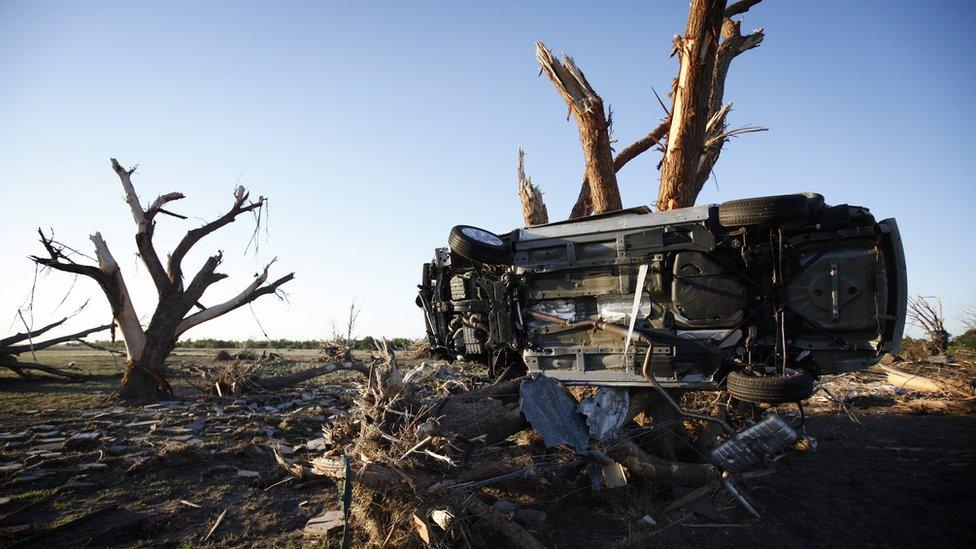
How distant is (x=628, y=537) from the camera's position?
3.96 meters

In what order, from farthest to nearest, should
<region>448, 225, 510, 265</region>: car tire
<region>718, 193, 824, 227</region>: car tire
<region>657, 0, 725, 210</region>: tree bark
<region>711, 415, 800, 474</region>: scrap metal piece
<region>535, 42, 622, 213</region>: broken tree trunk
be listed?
<region>535, 42, 622, 213</region>: broken tree trunk → <region>657, 0, 725, 210</region>: tree bark → <region>448, 225, 510, 265</region>: car tire → <region>718, 193, 824, 227</region>: car tire → <region>711, 415, 800, 474</region>: scrap metal piece

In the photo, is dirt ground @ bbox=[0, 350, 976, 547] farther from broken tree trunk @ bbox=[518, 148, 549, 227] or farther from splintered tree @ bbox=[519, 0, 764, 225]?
broken tree trunk @ bbox=[518, 148, 549, 227]

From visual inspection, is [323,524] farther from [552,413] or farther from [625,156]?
[625,156]

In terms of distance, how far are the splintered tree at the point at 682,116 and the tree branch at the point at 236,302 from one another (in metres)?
6.26

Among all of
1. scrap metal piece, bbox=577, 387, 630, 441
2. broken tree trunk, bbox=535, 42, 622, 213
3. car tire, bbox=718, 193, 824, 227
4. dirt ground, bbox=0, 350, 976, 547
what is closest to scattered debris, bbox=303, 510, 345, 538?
dirt ground, bbox=0, 350, 976, 547

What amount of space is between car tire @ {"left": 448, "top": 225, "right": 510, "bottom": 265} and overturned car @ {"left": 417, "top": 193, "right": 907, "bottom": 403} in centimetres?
1

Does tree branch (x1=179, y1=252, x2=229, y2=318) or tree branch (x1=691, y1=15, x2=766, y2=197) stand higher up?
tree branch (x1=691, y1=15, x2=766, y2=197)

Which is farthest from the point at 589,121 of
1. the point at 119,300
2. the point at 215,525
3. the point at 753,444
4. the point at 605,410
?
the point at 119,300

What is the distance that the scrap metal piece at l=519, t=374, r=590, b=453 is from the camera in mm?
4707

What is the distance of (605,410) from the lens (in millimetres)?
5184

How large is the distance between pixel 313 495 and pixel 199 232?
850 cm

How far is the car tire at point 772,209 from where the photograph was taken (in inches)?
191

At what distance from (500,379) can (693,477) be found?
2.65 m

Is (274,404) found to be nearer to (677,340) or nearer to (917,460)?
(677,340)
